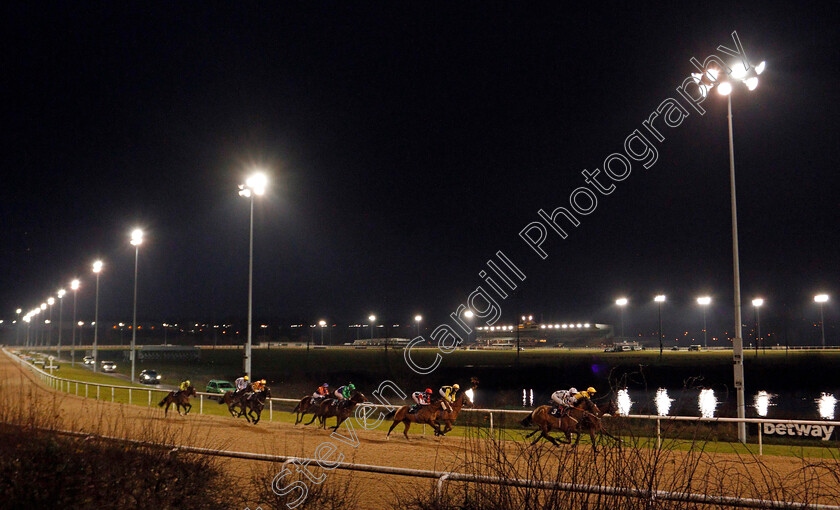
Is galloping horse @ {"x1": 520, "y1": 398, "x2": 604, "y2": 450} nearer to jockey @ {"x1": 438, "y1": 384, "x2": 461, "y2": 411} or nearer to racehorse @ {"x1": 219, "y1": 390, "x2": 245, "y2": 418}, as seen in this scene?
jockey @ {"x1": 438, "y1": 384, "x2": 461, "y2": 411}

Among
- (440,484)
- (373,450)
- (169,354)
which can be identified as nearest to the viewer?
(440,484)

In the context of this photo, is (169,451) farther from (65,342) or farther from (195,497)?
(65,342)

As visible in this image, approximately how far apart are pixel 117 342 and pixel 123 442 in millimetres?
145462

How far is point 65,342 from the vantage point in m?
154

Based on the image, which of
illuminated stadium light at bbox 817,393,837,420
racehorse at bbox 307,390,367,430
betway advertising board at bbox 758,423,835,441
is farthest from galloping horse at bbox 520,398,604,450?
illuminated stadium light at bbox 817,393,837,420

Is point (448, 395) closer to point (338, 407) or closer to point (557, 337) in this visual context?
point (338, 407)

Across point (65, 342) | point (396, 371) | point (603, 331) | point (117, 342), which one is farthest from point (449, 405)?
point (65, 342)

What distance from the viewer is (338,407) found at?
43.6 ft

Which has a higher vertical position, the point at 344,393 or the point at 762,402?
the point at 344,393

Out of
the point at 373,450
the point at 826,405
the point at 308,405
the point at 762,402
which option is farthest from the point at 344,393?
the point at 826,405

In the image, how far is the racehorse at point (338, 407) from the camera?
1326 centimetres

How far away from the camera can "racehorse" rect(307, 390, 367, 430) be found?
13258mm

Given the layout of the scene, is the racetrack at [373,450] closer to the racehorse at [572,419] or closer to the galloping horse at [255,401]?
the galloping horse at [255,401]

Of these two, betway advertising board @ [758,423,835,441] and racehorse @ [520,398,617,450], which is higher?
racehorse @ [520,398,617,450]
